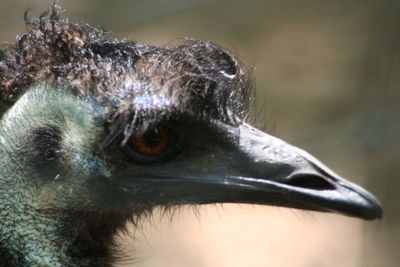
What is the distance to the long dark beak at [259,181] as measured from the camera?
2.34m

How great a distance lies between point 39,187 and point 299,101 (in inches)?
143

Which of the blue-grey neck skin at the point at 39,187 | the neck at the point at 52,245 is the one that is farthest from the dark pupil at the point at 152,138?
the neck at the point at 52,245

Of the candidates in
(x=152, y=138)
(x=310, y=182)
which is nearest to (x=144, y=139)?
(x=152, y=138)

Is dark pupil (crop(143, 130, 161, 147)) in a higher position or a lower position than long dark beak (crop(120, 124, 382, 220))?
higher

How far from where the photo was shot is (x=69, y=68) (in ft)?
8.29

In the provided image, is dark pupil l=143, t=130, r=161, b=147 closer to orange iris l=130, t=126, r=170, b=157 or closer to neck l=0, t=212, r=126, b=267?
orange iris l=130, t=126, r=170, b=157

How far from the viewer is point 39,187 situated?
2.52m

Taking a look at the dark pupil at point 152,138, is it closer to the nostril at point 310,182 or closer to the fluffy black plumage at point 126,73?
the fluffy black plumage at point 126,73

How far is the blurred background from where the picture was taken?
5066mm

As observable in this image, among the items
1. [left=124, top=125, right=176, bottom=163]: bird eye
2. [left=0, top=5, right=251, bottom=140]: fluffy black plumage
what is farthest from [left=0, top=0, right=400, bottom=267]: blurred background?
[left=124, top=125, right=176, bottom=163]: bird eye

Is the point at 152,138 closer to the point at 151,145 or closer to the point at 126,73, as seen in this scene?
the point at 151,145

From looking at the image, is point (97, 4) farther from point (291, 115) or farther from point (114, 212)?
point (114, 212)

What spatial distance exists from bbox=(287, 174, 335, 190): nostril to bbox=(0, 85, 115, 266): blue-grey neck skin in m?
0.47

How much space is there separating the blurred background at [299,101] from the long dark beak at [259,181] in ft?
5.71
